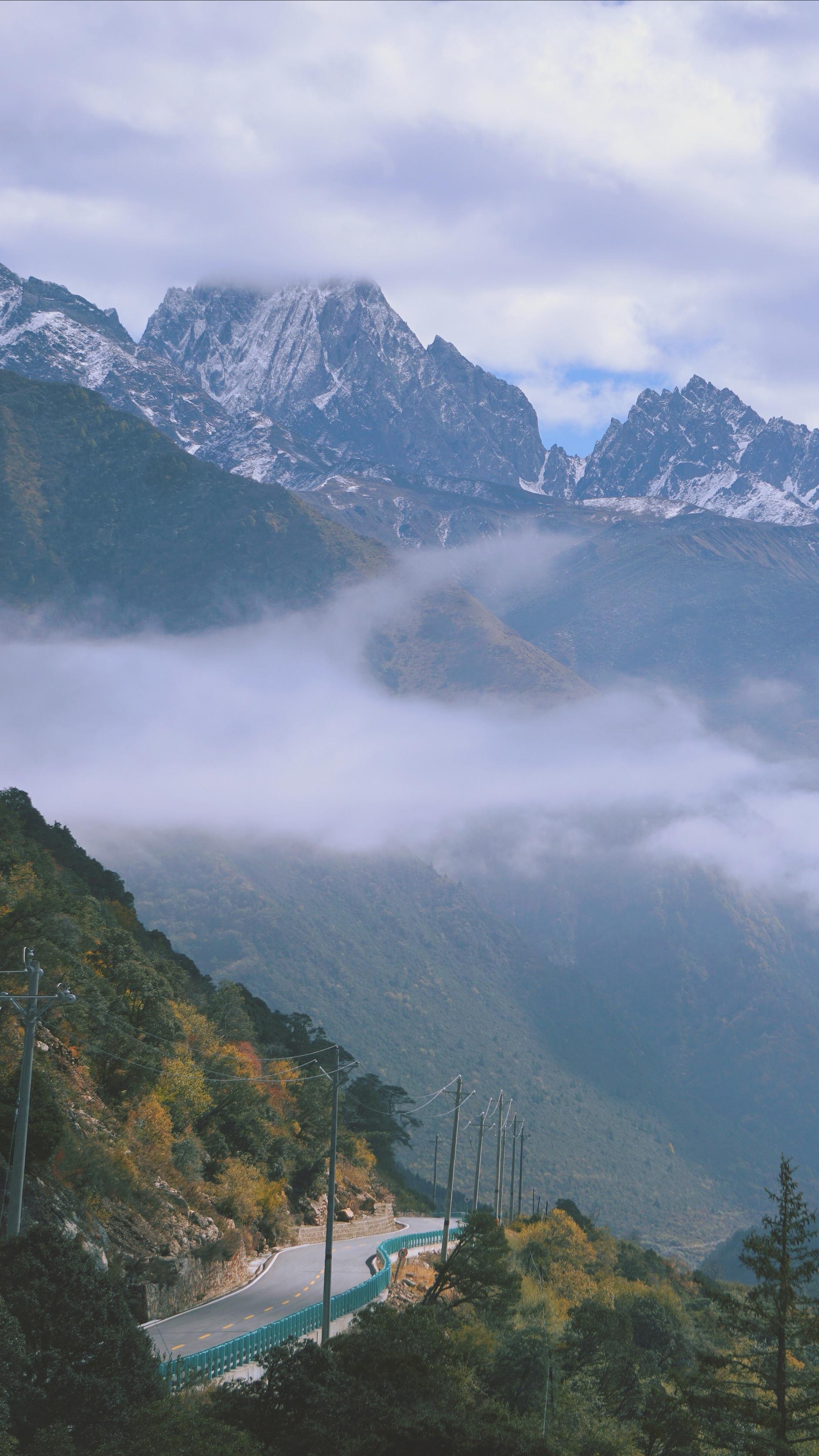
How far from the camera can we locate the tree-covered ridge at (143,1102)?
4597cm

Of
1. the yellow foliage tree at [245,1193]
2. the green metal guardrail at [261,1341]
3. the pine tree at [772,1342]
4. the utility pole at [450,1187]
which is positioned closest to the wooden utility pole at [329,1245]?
the green metal guardrail at [261,1341]

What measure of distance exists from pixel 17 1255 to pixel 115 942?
5131 centimetres

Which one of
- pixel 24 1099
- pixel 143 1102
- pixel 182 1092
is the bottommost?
pixel 182 1092

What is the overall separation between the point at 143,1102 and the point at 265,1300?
1278 cm

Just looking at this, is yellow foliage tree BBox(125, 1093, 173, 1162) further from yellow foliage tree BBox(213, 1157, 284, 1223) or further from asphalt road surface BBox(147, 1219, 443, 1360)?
asphalt road surface BBox(147, 1219, 443, 1360)

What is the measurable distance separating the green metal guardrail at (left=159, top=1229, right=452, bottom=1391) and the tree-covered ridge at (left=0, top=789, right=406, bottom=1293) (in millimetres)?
5761

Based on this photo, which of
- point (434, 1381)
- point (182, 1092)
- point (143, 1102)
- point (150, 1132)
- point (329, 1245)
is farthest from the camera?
point (182, 1092)

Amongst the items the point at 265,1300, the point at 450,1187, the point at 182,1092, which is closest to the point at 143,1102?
the point at 182,1092

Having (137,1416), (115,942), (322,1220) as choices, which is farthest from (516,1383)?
(115,942)

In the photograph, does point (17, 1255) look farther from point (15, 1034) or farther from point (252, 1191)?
point (252, 1191)

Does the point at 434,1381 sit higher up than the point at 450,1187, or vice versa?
the point at 434,1381

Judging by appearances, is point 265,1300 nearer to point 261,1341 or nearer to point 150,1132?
point 150,1132

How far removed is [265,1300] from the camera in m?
50.7

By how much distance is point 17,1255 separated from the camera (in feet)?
102
